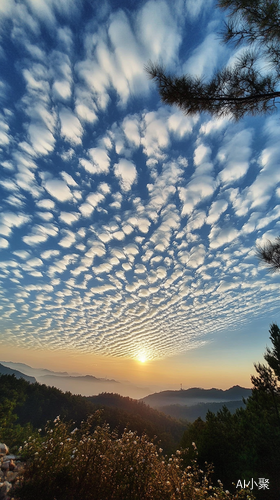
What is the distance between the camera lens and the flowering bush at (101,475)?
331 cm

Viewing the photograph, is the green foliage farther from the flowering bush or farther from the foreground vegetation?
the flowering bush

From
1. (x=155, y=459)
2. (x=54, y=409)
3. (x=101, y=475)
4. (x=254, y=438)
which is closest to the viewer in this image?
(x=101, y=475)

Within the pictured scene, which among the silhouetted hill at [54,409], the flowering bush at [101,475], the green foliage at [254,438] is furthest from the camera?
the silhouetted hill at [54,409]

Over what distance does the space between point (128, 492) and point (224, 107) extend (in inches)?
343

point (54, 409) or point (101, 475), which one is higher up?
point (101, 475)

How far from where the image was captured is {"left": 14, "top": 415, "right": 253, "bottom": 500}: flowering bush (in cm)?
331

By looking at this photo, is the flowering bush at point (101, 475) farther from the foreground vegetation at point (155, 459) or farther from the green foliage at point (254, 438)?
the green foliage at point (254, 438)

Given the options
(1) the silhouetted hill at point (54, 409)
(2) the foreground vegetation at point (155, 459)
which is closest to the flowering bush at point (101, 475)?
(2) the foreground vegetation at point (155, 459)

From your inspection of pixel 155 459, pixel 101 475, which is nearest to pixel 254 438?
pixel 155 459

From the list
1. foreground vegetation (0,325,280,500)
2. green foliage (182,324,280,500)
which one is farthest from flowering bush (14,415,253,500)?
green foliage (182,324,280,500)

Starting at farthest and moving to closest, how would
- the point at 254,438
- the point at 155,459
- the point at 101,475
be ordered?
the point at 254,438 → the point at 155,459 → the point at 101,475

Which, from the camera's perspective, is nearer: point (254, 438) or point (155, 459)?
point (155, 459)

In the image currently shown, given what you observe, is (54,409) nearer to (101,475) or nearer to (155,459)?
(155,459)

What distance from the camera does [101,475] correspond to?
3656 millimetres
